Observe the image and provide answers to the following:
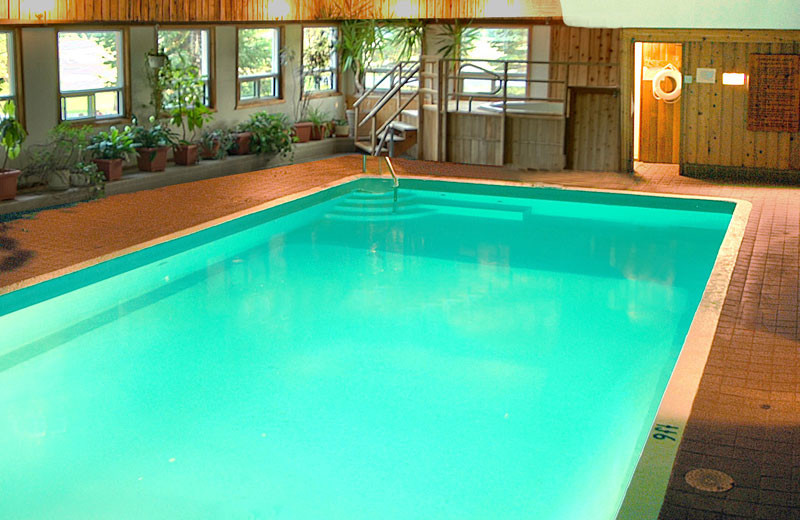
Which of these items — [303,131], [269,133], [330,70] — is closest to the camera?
[269,133]

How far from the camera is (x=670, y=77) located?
13.4 meters

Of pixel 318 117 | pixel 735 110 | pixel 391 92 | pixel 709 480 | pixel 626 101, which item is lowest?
pixel 709 480

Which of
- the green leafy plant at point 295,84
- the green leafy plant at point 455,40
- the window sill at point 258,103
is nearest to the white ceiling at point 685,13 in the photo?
the green leafy plant at point 455,40

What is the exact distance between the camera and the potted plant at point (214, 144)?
43.7 ft

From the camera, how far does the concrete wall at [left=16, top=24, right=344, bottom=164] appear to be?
11039mm

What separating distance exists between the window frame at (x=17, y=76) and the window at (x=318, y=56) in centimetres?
543

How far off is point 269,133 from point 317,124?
1.55m

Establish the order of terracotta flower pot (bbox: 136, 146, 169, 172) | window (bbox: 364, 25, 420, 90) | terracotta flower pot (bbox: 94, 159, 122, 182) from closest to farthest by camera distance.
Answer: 1. terracotta flower pot (bbox: 94, 159, 122, 182)
2. terracotta flower pot (bbox: 136, 146, 169, 172)
3. window (bbox: 364, 25, 420, 90)

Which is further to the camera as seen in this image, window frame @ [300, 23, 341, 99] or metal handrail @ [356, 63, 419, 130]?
window frame @ [300, 23, 341, 99]

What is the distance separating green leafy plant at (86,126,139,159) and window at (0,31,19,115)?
1039mm

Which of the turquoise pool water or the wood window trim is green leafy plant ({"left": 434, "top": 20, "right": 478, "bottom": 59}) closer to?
the turquoise pool water

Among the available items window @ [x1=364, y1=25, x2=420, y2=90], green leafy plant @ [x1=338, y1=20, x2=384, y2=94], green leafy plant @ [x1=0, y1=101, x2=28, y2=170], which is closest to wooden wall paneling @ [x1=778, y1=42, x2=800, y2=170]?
window @ [x1=364, y1=25, x2=420, y2=90]

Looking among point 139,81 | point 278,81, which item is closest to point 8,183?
point 139,81

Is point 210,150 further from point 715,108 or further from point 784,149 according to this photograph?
point 784,149
